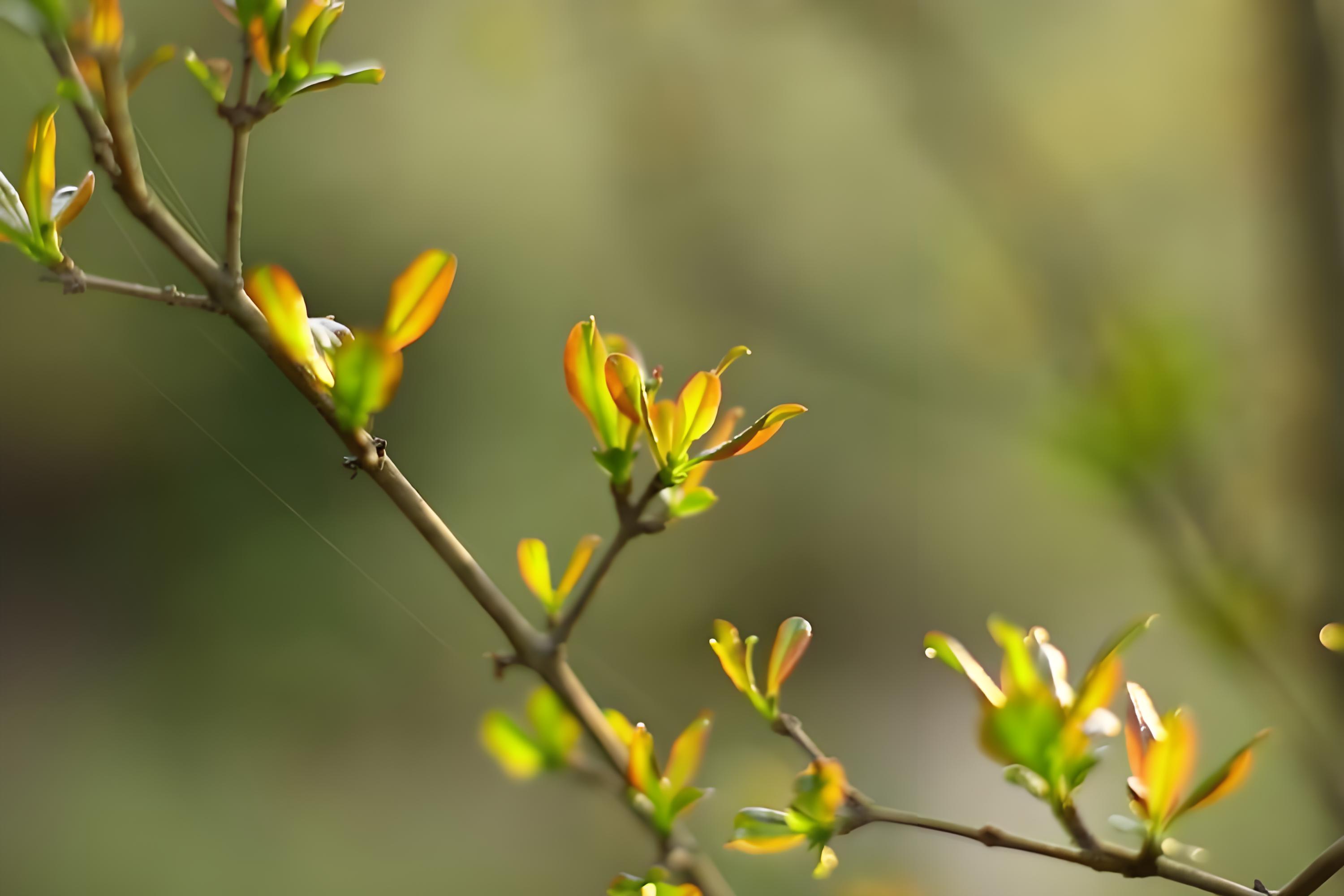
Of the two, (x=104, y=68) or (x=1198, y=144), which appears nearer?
(x=104, y=68)

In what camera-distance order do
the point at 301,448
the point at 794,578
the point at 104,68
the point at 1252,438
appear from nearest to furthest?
1. the point at 104,68
2. the point at 1252,438
3. the point at 301,448
4. the point at 794,578

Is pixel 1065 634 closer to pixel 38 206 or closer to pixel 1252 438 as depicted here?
pixel 1252 438

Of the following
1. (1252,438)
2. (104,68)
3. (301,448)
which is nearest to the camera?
(104,68)

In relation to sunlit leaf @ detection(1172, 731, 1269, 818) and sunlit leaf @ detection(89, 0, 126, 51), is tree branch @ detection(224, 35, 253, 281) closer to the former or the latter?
sunlit leaf @ detection(89, 0, 126, 51)

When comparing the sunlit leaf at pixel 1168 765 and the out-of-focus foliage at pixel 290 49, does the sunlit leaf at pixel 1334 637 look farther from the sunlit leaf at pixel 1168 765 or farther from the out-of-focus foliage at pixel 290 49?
the out-of-focus foliage at pixel 290 49

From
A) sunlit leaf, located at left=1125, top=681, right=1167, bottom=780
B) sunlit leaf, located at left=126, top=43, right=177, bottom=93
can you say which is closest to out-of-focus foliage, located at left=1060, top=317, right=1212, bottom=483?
sunlit leaf, located at left=1125, top=681, right=1167, bottom=780

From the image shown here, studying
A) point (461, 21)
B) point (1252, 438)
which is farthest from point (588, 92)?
point (1252, 438)

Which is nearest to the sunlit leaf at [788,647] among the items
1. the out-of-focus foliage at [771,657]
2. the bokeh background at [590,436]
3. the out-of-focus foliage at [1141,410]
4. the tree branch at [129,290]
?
the out-of-focus foliage at [771,657]

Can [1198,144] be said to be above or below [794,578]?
above
